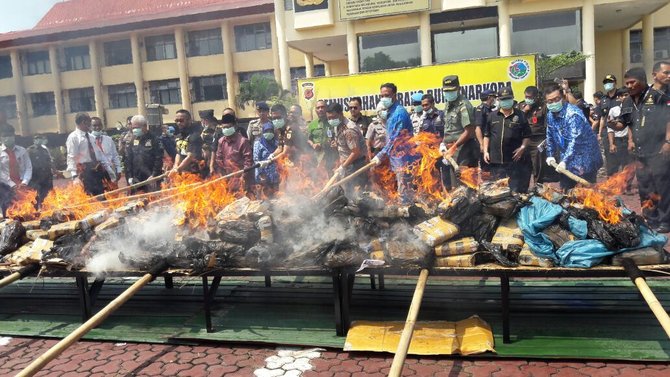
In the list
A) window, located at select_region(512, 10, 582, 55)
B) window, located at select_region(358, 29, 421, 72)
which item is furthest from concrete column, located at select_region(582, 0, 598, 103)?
window, located at select_region(358, 29, 421, 72)

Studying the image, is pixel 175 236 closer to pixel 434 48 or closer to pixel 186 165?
pixel 186 165

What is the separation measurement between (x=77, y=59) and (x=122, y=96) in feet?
13.8

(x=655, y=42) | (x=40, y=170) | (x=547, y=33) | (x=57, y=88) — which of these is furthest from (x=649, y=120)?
(x=57, y=88)

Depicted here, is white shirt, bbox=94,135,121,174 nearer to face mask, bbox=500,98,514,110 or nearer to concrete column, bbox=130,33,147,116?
face mask, bbox=500,98,514,110

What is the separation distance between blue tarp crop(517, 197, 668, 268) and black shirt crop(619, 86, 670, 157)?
8.78 feet

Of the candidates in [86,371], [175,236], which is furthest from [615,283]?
[86,371]

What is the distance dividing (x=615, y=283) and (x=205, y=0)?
107 ft

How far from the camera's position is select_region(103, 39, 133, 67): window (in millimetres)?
32875

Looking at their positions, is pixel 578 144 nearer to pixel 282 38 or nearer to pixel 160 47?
pixel 282 38

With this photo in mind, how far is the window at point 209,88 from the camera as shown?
104 feet

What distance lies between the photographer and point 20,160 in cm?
864

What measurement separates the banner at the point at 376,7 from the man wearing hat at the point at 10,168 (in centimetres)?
1393

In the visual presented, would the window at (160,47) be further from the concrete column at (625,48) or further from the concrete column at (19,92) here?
the concrete column at (625,48)

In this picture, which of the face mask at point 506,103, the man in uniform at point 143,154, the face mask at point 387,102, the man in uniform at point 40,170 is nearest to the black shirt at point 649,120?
the face mask at point 506,103
